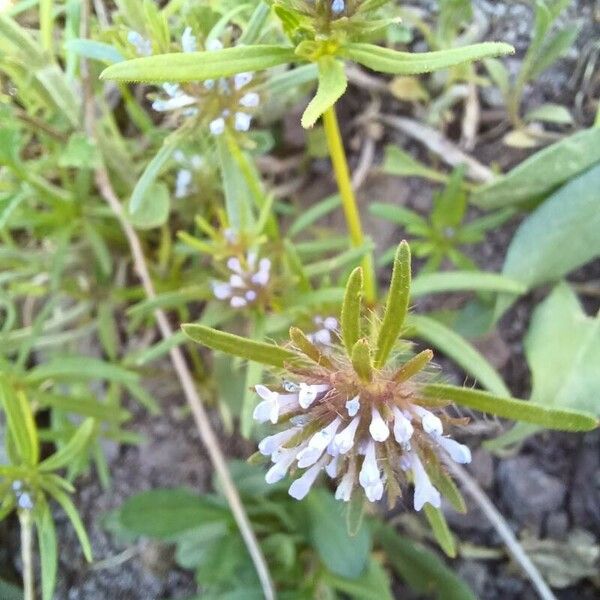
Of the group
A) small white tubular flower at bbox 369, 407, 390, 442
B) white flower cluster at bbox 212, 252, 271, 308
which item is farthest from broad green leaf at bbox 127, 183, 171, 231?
small white tubular flower at bbox 369, 407, 390, 442

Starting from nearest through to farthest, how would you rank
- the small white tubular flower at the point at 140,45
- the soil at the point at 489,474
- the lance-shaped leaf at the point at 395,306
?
the lance-shaped leaf at the point at 395,306
the small white tubular flower at the point at 140,45
the soil at the point at 489,474

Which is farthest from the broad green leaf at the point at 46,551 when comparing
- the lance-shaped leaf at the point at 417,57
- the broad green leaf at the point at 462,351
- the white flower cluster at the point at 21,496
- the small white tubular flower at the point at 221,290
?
the lance-shaped leaf at the point at 417,57

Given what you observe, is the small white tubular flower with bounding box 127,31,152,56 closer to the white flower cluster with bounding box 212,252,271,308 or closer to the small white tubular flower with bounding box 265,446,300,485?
the white flower cluster with bounding box 212,252,271,308

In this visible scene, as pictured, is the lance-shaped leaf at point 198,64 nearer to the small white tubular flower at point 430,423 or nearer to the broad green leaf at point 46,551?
the small white tubular flower at point 430,423

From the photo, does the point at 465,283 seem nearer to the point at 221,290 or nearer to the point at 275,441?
the point at 221,290

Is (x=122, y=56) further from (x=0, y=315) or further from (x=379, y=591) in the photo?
(x=379, y=591)

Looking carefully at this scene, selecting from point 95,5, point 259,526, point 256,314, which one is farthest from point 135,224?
point 259,526

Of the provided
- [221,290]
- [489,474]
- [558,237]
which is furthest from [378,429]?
[489,474]
